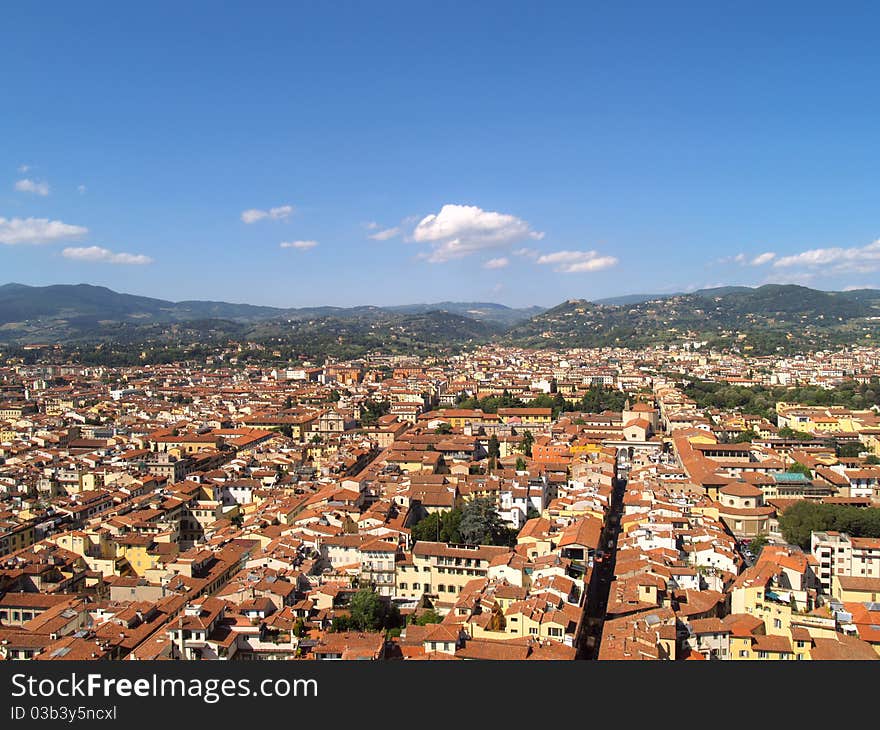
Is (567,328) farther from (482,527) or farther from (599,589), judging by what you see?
(599,589)

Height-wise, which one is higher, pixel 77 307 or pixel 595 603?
pixel 77 307

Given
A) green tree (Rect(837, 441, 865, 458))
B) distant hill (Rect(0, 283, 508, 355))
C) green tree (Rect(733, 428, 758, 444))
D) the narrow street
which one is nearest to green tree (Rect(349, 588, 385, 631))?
the narrow street

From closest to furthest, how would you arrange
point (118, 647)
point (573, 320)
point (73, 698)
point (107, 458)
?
point (73, 698), point (118, 647), point (107, 458), point (573, 320)

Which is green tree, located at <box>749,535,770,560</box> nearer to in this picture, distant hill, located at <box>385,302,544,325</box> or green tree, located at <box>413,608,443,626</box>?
green tree, located at <box>413,608,443,626</box>

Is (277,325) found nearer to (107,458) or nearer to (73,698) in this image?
(107,458)

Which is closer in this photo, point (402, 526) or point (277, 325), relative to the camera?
point (402, 526)

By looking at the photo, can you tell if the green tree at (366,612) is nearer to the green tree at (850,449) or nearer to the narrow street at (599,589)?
the narrow street at (599,589)

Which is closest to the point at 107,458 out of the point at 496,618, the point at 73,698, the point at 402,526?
the point at 402,526

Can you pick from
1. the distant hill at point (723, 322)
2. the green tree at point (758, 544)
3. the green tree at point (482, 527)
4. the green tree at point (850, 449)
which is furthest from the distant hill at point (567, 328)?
the green tree at point (482, 527)
